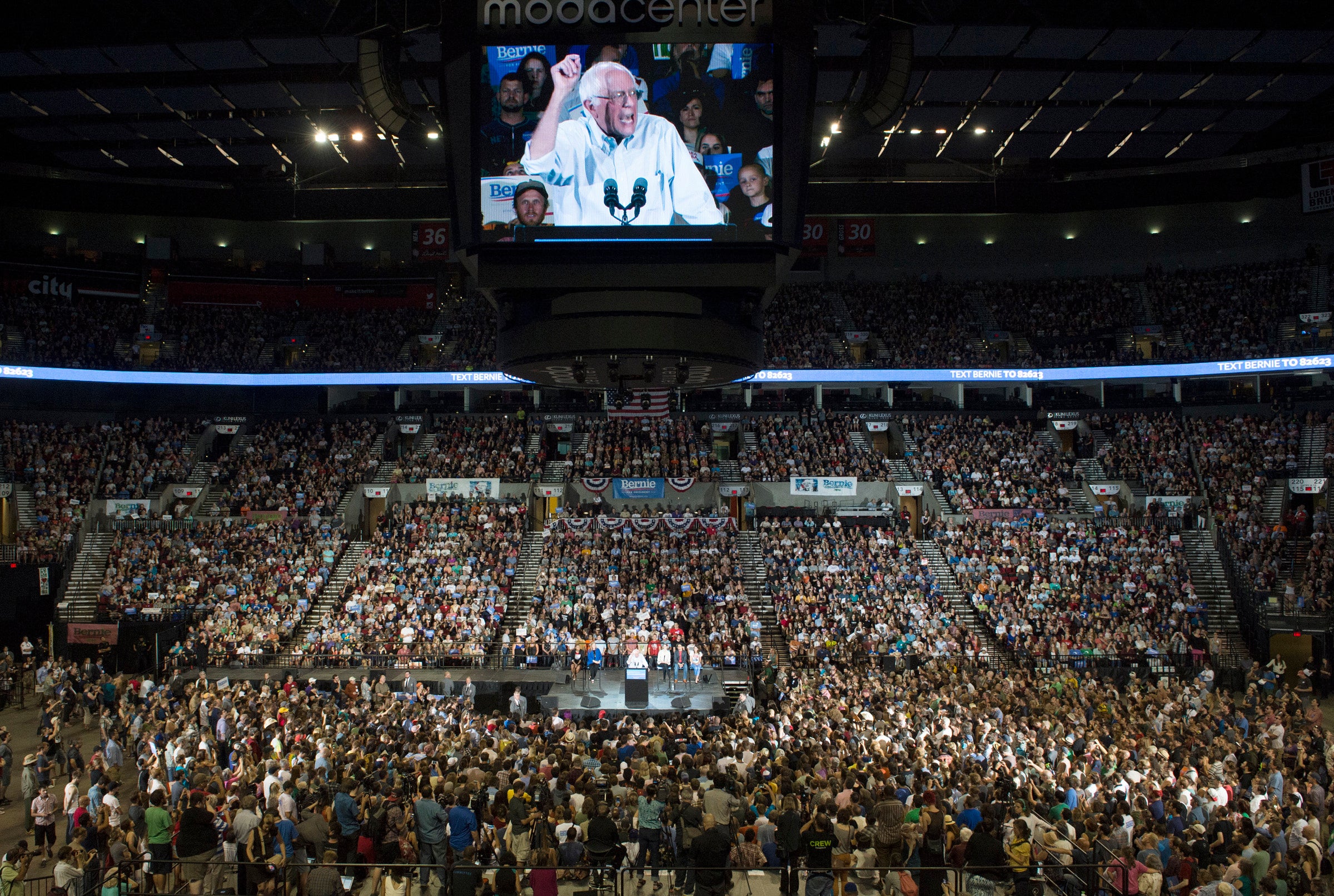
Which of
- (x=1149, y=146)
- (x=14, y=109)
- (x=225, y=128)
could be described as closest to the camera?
(x=14, y=109)

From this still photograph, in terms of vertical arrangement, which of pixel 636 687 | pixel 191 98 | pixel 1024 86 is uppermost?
pixel 191 98

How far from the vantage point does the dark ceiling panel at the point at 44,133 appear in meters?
32.8

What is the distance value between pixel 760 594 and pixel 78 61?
25.4 metres

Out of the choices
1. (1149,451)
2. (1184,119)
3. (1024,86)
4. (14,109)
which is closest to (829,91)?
(1024,86)

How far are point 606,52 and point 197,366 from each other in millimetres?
36767

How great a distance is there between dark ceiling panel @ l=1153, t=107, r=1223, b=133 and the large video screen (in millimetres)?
28851

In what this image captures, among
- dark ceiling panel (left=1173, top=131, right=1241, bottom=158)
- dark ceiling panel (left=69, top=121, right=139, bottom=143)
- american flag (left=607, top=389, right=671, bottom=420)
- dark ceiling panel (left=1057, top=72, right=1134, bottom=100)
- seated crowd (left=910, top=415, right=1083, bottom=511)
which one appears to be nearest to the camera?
dark ceiling panel (left=1057, top=72, right=1134, bottom=100)

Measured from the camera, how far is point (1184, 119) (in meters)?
32.4

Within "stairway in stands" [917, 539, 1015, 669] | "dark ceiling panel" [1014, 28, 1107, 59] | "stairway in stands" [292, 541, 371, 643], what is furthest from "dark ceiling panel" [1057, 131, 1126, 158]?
"stairway in stands" [292, 541, 371, 643]

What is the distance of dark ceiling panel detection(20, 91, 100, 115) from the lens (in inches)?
1144

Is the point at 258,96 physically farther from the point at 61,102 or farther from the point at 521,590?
the point at 521,590

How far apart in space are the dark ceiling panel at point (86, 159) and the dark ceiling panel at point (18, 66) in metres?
8.17

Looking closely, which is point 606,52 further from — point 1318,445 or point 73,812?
point 1318,445

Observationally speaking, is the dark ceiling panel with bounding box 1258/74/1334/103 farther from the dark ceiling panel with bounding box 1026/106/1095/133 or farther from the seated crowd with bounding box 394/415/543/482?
the seated crowd with bounding box 394/415/543/482
